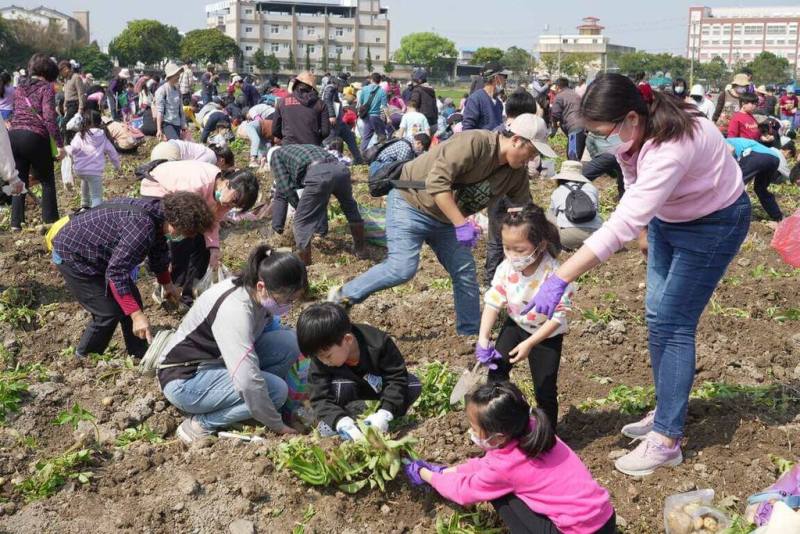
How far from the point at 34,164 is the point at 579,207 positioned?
17.3 feet

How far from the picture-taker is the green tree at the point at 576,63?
107319 mm

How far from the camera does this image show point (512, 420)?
9.21ft

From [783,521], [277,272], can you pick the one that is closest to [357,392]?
[277,272]

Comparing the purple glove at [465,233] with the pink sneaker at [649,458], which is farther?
Answer: the purple glove at [465,233]

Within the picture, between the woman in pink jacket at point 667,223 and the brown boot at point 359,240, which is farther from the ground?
the woman in pink jacket at point 667,223

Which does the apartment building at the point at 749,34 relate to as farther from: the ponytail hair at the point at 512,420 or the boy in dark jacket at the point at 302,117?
the ponytail hair at the point at 512,420

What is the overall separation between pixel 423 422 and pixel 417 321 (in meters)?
1.78

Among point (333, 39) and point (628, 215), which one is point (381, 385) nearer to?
point (628, 215)

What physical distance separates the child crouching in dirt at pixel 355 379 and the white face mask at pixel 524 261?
690 mm

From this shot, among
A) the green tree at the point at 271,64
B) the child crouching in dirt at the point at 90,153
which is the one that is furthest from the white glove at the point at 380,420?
the green tree at the point at 271,64

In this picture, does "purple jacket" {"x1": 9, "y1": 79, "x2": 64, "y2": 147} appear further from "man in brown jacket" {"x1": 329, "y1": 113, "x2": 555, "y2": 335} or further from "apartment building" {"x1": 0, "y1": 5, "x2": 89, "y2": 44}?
"apartment building" {"x1": 0, "y1": 5, "x2": 89, "y2": 44}

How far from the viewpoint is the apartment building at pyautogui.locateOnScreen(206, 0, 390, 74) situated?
122375mm

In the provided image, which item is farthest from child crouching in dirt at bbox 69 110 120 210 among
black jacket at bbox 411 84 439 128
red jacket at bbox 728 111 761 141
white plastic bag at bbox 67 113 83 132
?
red jacket at bbox 728 111 761 141

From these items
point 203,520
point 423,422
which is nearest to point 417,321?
point 423,422
